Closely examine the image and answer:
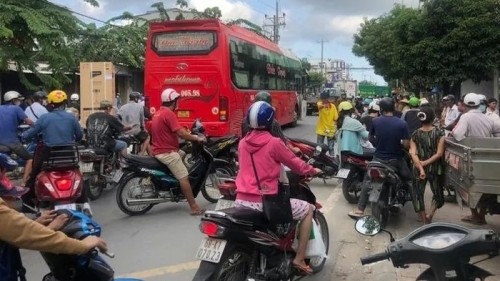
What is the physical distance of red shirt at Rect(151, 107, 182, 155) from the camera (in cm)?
689

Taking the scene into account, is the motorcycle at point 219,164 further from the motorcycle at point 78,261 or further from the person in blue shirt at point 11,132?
the motorcycle at point 78,261

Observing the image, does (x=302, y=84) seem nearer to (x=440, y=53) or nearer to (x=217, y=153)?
(x=440, y=53)

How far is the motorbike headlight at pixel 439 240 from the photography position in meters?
2.23

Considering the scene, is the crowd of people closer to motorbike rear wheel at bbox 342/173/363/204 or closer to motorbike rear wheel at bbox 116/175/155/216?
motorbike rear wheel at bbox 342/173/363/204

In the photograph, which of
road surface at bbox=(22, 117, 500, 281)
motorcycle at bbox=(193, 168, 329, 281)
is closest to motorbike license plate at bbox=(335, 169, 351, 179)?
road surface at bbox=(22, 117, 500, 281)

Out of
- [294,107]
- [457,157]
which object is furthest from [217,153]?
[294,107]

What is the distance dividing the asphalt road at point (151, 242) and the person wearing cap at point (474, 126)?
1.99 m

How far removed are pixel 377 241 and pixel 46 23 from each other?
21.8ft

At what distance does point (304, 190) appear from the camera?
15.5 feet

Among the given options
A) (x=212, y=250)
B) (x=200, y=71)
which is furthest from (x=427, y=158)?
(x=200, y=71)

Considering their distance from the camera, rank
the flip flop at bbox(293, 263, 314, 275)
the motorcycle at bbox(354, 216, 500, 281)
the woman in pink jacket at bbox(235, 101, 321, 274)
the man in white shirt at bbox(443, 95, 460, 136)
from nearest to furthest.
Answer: the motorcycle at bbox(354, 216, 500, 281) → the woman in pink jacket at bbox(235, 101, 321, 274) → the flip flop at bbox(293, 263, 314, 275) → the man in white shirt at bbox(443, 95, 460, 136)

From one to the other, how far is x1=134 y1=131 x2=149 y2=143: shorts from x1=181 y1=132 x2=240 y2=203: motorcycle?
214 cm

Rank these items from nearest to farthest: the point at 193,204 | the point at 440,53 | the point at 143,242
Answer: the point at 143,242, the point at 193,204, the point at 440,53

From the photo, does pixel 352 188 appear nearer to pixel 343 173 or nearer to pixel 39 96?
pixel 343 173
